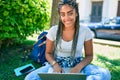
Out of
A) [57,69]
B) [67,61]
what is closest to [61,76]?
[57,69]

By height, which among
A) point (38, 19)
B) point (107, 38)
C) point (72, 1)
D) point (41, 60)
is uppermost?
point (72, 1)

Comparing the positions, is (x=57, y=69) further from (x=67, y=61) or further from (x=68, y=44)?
(x=68, y=44)

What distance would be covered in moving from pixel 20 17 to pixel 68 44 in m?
2.03

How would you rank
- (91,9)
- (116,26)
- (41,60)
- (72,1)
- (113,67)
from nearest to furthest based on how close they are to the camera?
(72,1) → (41,60) → (113,67) → (116,26) → (91,9)

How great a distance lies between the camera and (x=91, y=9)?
1043 inches

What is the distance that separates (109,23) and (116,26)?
0.73 metres

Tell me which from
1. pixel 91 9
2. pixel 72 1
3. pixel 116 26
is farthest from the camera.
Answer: pixel 91 9

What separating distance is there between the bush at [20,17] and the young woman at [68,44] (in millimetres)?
1734

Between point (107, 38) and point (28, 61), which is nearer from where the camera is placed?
point (28, 61)

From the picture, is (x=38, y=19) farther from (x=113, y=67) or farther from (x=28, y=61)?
(x=113, y=67)

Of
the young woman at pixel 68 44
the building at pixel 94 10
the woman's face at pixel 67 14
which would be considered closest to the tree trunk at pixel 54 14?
the young woman at pixel 68 44

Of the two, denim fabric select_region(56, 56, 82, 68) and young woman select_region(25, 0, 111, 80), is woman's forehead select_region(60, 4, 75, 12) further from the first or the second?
denim fabric select_region(56, 56, 82, 68)

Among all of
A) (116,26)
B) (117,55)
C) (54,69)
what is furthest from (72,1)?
(116,26)

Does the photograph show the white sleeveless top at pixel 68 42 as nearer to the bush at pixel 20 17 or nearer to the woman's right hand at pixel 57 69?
the woman's right hand at pixel 57 69
